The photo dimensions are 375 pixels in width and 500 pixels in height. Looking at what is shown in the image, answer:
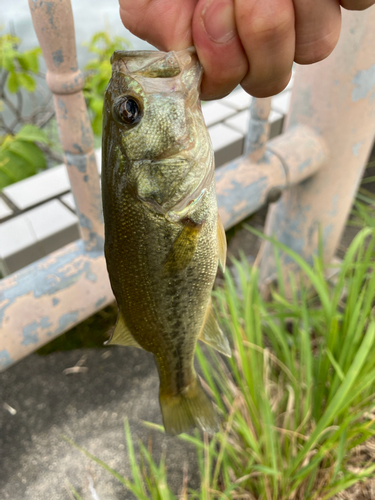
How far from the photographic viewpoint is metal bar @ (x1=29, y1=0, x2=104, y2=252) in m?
0.68

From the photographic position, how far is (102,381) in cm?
152

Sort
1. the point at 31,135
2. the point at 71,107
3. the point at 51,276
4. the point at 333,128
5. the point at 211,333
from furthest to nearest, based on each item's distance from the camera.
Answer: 1. the point at 31,135
2. the point at 333,128
3. the point at 51,276
4. the point at 71,107
5. the point at 211,333

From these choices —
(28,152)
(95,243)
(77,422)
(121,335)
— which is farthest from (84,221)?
(28,152)

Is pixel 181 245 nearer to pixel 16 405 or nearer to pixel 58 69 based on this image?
pixel 58 69

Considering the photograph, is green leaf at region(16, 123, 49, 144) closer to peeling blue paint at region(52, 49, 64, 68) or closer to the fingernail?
peeling blue paint at region(52, 49, 64, 68)

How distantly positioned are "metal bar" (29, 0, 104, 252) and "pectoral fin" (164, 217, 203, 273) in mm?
421

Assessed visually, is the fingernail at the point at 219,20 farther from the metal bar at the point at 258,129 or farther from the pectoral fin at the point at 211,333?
the metal bar at the point at 258,129

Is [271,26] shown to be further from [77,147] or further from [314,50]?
[77,147]

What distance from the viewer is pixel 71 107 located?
792 mm

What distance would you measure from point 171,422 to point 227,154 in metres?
1.61

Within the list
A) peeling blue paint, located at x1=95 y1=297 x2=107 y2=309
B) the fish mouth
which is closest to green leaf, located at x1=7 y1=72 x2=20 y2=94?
peeling blue paint, located at x1=95 y1=297 x2=107 y2=309

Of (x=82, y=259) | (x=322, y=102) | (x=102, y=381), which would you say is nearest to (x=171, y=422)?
(x=82, y=259)

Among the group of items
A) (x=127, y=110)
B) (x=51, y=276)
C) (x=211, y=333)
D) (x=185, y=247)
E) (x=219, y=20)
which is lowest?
(x=51, y=276)

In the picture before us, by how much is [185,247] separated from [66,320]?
1.74ft
